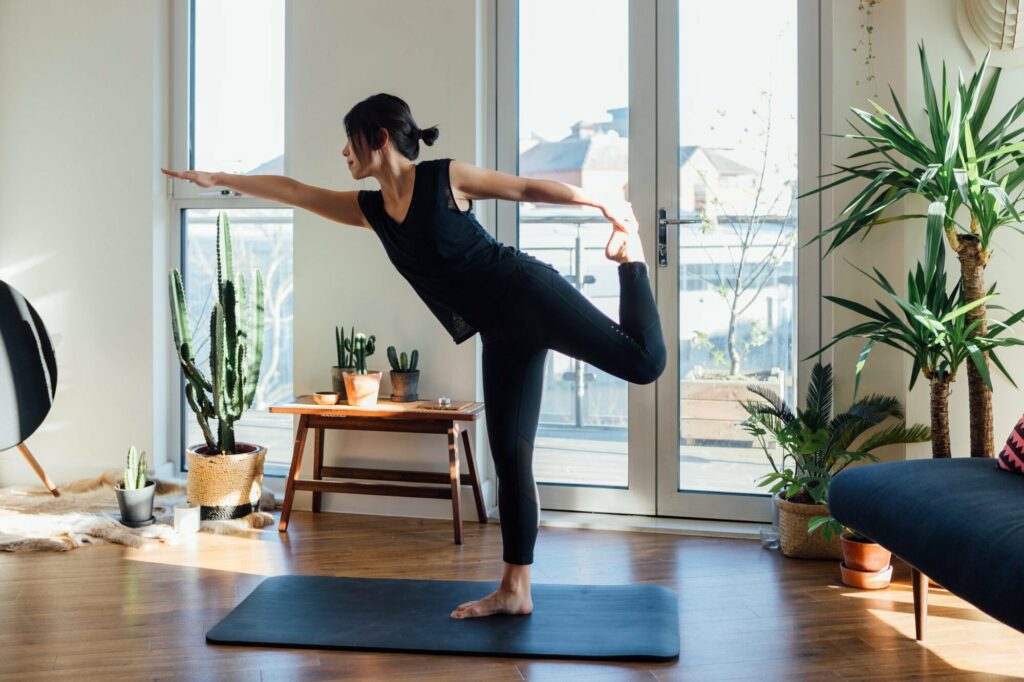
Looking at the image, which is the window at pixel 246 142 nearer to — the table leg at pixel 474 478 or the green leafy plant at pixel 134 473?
the green leafy plant at pixel 134 473

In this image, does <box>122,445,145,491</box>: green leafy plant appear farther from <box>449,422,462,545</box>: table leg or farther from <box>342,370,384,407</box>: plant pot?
<box>449,422,462,545</box>: table leg

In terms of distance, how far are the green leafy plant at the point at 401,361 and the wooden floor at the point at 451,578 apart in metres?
0.64

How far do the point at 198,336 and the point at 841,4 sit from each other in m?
3.20

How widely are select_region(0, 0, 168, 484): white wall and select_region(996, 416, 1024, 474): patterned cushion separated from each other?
361 centimetres

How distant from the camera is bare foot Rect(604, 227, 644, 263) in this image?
256 cm

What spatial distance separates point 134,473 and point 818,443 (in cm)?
263

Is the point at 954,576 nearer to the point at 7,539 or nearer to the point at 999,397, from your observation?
the point at 999,397

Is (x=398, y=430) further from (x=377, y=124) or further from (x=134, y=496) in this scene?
(x=377, y=124)

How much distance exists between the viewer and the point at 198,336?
4.58m

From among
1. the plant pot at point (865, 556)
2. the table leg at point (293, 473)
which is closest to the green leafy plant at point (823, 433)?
the plant pot at point (865, 556)

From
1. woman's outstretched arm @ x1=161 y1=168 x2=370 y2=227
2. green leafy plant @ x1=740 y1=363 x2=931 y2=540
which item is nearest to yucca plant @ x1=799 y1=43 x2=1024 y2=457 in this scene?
green leafy plant @ x1=740 y1=363 x2=931 y2=540

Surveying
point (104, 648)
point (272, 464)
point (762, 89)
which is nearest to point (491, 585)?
point (104, 648)

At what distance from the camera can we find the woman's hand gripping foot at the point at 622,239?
8.39ft

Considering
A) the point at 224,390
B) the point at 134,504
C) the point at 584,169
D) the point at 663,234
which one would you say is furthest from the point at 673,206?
the point at 134,504
